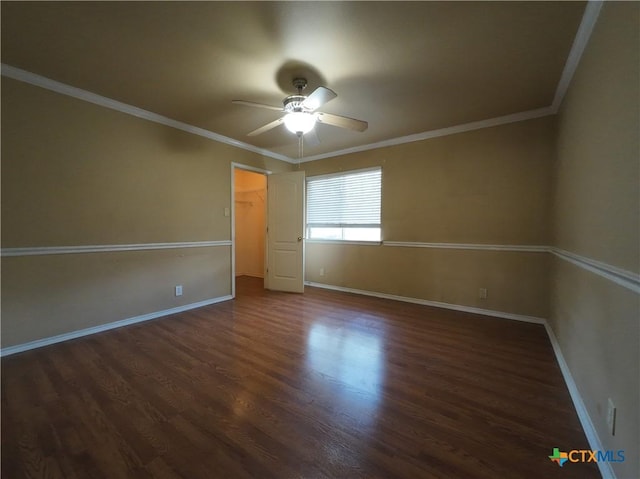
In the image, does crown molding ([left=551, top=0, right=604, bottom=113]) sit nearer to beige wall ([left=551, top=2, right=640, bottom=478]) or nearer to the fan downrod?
beige wall ([left=551, top=2, right=640, bottom=478])

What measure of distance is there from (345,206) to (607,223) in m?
3.48

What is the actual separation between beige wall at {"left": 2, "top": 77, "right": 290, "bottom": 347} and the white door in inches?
42.2

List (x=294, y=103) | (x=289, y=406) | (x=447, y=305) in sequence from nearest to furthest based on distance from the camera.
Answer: (x=289, y=406), (x=294, y=103), (x=447, y=305)

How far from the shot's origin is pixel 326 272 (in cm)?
481

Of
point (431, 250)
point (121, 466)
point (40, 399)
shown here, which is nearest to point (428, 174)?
point (431, 250)

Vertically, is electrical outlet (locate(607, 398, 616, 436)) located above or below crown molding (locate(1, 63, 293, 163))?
below

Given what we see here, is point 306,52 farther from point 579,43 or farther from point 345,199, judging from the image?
point 345,199

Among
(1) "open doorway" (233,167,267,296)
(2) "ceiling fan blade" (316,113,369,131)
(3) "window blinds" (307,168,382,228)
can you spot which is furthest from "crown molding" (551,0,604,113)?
(1) "open doorway" (233,167,267,296)

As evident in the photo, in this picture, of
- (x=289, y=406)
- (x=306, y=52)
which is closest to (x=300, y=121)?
(x=306, y=52)

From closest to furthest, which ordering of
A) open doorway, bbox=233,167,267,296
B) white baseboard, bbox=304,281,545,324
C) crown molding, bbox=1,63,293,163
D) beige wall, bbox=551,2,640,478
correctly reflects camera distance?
beige wall, bbox=551,2,640,478
crown molding, bbox=1,63,293,163
white baseboard, bbox=304,281,545,324
open doorway, bbox=233,167,267,296


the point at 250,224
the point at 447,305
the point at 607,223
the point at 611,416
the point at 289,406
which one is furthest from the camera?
the point at 250,224

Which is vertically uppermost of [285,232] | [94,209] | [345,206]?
[345,206]

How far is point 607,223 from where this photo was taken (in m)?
1.27

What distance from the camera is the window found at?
4257 mm
